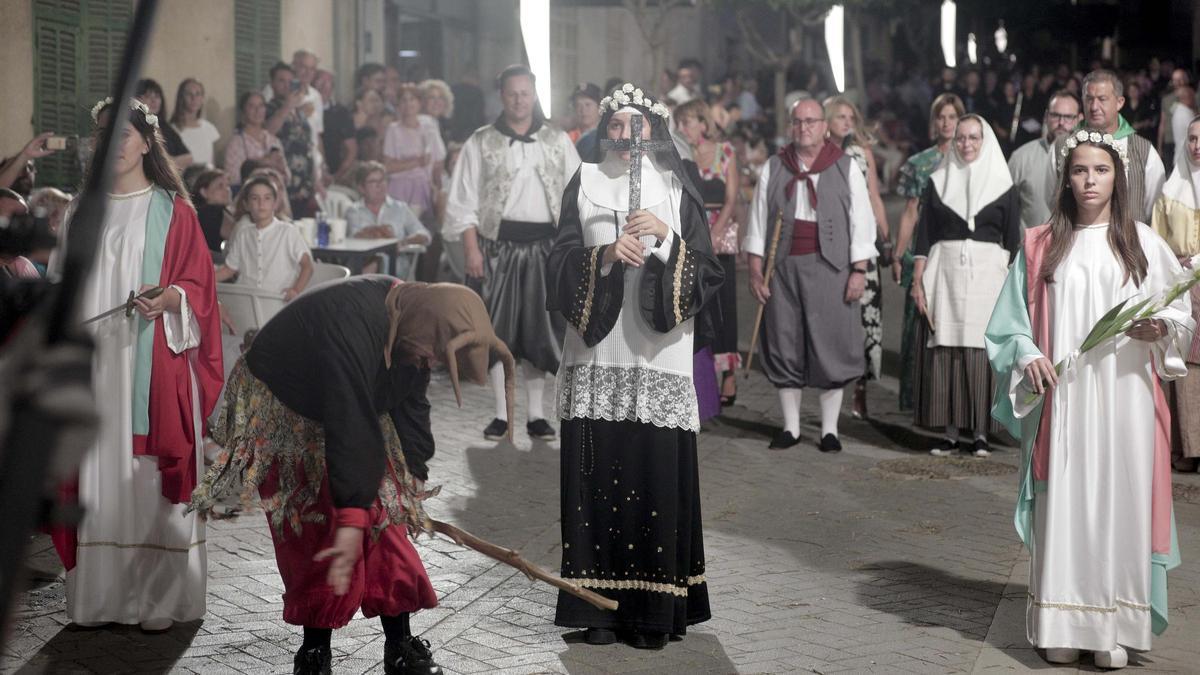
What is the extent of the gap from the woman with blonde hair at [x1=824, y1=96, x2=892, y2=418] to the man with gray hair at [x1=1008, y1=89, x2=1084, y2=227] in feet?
3.24

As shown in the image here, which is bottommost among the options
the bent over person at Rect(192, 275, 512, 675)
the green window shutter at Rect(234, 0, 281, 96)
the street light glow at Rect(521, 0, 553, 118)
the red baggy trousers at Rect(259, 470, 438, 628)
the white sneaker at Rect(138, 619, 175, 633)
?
the white sneaker at Rect(138, 619, 175, 633)

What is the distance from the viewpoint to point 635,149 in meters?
5.89

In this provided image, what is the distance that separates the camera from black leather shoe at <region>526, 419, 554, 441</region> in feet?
32.9

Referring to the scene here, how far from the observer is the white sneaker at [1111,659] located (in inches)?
218

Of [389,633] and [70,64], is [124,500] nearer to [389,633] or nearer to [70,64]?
[389,633]

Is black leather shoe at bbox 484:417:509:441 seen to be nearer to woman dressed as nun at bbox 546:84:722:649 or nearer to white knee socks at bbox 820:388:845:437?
white knee socks at bbox 820:388:845:437

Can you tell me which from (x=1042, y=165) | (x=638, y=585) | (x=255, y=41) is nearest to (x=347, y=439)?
(x=638, y=585)

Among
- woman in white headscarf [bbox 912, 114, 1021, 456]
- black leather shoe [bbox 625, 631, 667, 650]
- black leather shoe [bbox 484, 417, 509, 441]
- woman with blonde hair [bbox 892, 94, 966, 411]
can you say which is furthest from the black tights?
woman with blonde hair [bbox 892, 94, 966, 411]

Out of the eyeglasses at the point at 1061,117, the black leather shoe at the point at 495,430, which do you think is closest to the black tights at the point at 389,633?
the black leather shoe at the point at 495,430

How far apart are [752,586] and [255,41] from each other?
37.4 ft

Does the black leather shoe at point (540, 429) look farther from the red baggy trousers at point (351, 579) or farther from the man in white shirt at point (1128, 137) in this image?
the red baggy trousers at point (351, 579)

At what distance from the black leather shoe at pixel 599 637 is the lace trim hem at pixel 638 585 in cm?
16

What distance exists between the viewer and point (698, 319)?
636 cm

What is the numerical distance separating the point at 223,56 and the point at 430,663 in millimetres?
11398
